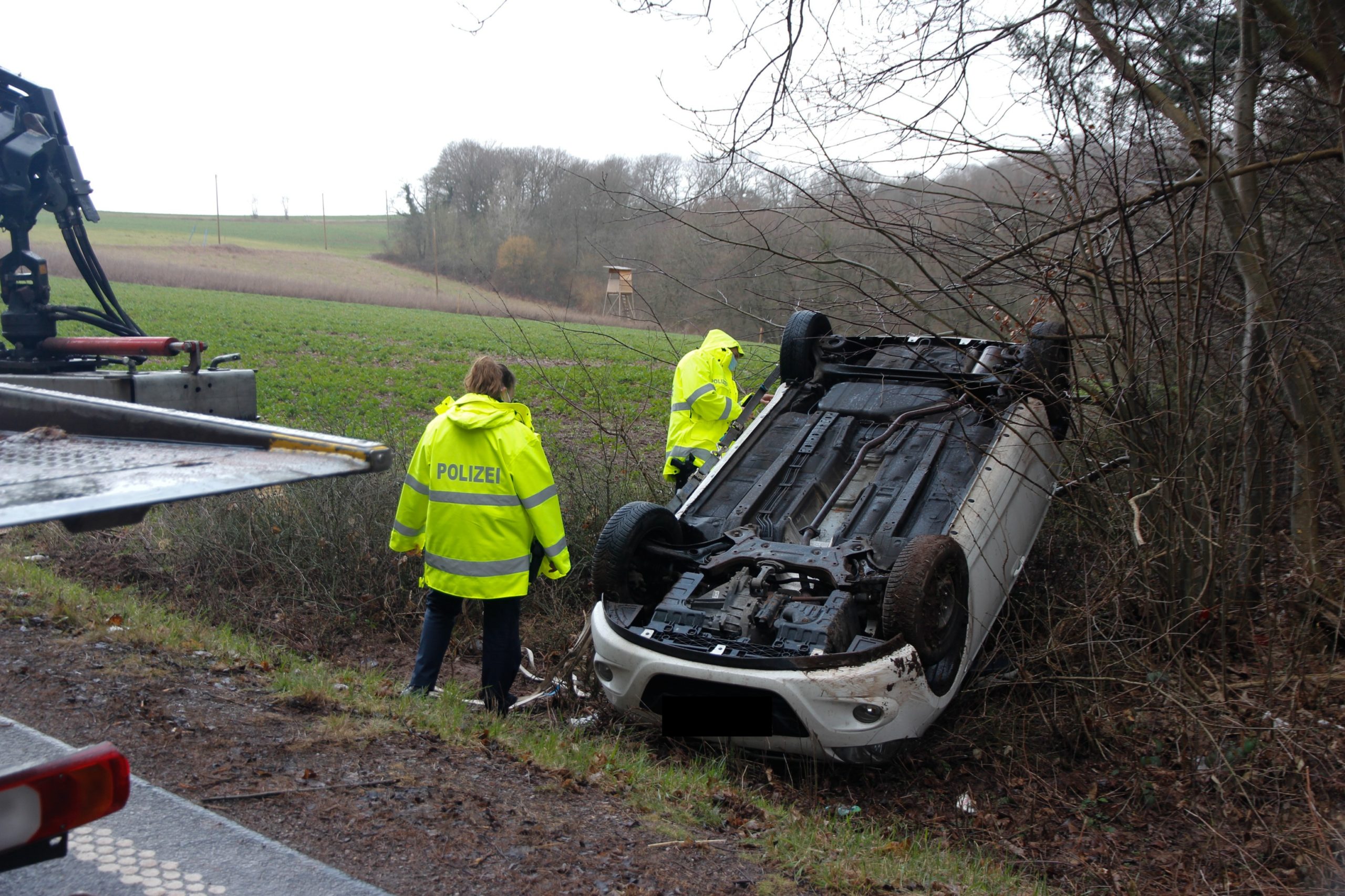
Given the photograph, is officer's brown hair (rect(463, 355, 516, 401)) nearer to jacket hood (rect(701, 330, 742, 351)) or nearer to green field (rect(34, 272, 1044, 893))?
green field (rect(34, 272, 1044, 893))

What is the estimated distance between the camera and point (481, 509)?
15.7ft

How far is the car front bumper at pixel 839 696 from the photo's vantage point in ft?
13.8

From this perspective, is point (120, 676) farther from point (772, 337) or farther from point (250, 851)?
point (772, 337)

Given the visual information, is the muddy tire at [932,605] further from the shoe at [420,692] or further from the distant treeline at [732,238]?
the shoe at [420,692]

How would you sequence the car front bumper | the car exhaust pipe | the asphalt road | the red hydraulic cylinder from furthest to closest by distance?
the red hydraulic cylinder < the car exhaust pipe < the car front bumper < the asphalt road

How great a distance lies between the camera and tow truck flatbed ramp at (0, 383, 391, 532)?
5.32 feet

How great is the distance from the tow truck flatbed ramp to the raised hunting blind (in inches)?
209

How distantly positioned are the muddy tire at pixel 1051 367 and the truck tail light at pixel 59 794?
444 cm

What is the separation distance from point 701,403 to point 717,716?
3525 millimetres

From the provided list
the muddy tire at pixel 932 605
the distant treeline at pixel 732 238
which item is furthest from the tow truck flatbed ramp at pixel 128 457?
the distant treeline at pixel 732 238

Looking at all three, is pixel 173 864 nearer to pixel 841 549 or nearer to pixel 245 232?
pixel 841 549

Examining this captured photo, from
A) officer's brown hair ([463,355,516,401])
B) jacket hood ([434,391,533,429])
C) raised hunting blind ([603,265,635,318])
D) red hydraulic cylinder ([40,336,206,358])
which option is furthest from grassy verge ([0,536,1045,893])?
raised hunting blind ([603,265,635,318])

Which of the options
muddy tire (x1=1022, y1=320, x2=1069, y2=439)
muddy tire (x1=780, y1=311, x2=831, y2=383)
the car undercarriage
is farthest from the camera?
muddy tire (x1=780, y1=311, x2=831, y2=383)

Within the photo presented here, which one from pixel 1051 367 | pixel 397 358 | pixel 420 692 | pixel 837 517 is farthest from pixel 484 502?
pixel 397 358
